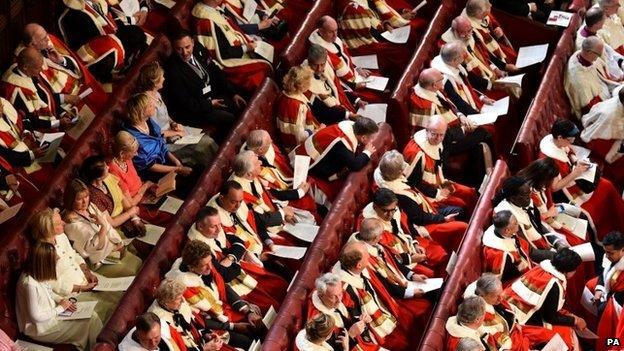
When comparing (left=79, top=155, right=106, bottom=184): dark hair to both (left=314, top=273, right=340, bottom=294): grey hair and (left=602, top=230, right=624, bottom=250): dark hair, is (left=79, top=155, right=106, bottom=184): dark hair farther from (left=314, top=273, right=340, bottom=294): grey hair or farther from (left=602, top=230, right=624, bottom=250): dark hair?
(left=602, top=230, right=624, bottom=250): dark hair

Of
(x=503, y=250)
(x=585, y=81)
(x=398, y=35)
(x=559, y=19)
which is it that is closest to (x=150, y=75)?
(x=398, y=35)

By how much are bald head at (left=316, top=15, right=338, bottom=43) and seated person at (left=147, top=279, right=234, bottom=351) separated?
2669 mm

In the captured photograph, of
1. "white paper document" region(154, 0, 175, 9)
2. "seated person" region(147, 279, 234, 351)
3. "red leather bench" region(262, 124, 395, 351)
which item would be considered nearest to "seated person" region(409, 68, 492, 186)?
"red leather bench" region(262, 124, 395, 351)

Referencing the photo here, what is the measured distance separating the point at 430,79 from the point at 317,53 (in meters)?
0.79

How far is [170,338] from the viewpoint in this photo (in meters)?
6.18

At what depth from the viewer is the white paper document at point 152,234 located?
6.94m

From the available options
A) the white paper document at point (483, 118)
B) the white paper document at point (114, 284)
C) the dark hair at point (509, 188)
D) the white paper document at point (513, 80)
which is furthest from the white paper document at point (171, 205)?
the white paper document at point (513, 80)

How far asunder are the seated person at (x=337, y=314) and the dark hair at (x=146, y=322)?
2.93 feet

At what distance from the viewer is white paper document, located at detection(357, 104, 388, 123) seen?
8.13m

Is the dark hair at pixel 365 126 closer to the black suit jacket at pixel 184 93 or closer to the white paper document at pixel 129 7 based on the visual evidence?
the black suit jacket at pixel 184 93

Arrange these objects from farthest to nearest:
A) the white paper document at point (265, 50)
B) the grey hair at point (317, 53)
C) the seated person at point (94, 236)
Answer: the white paper document at point (265, 50), the grey hair at point (317, 53), the seated person at point (94, 236)

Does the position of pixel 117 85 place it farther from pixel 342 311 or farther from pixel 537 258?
pixel 537 258

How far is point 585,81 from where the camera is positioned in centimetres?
845

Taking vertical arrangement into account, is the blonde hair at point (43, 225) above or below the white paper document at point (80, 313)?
above
